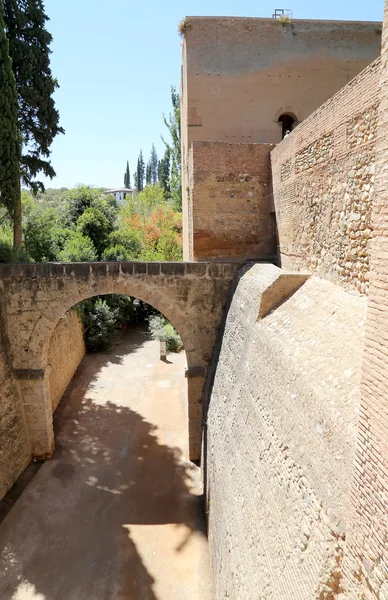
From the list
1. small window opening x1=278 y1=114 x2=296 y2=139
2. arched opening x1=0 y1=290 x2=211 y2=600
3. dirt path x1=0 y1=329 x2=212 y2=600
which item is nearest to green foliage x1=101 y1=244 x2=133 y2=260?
arched opening x1=0 y1=290 x2=211 y2=600

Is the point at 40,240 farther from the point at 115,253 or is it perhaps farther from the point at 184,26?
the point at 184,26

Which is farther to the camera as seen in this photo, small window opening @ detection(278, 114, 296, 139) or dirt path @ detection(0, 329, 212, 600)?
small window opening @ detection(278, 114, 296, 139)

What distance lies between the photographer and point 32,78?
43.2ft

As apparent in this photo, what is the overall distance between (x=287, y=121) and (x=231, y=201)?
4292 mm

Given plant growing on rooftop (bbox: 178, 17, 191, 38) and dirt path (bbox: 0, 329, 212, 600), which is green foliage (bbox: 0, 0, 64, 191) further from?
dirt path (bbox: 0, 329, 212, 600)

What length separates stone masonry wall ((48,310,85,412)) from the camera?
12980mm

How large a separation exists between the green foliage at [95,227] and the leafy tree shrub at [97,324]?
3.88 m

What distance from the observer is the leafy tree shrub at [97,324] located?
18.4m

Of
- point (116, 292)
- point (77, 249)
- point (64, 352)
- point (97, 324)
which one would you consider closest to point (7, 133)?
point (116, 292)

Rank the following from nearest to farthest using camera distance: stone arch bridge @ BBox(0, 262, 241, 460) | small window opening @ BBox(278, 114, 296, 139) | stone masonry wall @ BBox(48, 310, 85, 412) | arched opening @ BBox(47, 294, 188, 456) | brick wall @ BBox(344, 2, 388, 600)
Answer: brick wall @ BBox(344, 2, 388, 600) < stone arch bridge @ BBox(0, 262, 241, 460) < small window opening @ BBox(278, 114, 296, 139) < stone masonry wall @ BBox(48, 310, 85, 412) < arched opening @ BBox(47, 294, 188, 456)

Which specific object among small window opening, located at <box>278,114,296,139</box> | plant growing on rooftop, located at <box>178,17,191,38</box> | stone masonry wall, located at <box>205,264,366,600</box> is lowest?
stone masonry wall, located at <box>205,264,366,600</box>

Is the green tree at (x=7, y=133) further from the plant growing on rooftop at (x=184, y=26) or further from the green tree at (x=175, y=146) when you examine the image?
the green tree at (x=175, y=146)

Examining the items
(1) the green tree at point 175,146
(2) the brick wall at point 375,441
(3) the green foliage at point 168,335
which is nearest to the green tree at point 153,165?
(1) the green tree at point 175,146

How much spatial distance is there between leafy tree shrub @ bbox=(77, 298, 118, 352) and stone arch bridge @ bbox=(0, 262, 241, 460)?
25.7 feet
